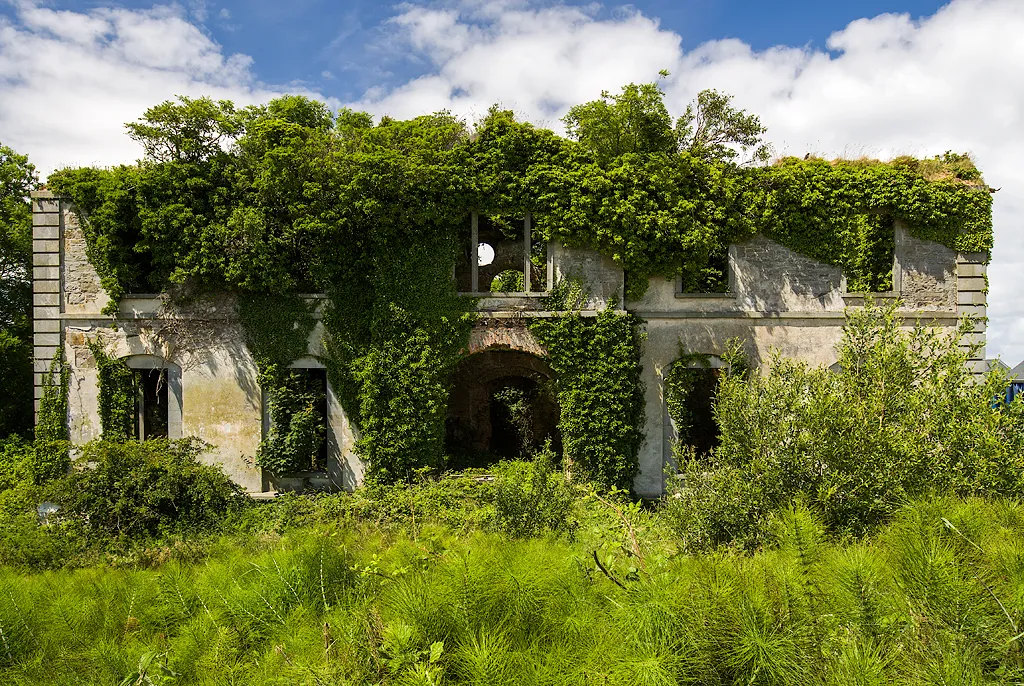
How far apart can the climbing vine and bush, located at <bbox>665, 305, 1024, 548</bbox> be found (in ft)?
18.1

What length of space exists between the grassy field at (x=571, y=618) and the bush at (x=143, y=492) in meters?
6.09

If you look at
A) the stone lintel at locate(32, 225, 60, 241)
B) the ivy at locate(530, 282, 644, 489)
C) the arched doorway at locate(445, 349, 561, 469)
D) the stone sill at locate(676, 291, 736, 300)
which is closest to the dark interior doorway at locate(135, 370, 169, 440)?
the stone lintel at locate(32, 225, 60, 241)

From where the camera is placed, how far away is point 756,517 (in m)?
5.74

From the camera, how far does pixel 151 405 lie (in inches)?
507

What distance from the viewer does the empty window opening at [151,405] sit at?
12495mm

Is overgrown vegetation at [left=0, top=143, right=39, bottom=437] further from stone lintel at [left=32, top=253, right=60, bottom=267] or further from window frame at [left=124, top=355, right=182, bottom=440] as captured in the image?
window frame at [left=124, top=355, right=182, bottom=440]

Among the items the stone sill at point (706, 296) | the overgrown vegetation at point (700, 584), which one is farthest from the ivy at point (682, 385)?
the overgrown vegetation at point (700, 584)

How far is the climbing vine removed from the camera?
11.9 m

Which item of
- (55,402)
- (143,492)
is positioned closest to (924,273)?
(143,492)

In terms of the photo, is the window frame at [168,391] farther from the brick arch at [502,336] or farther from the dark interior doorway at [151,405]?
the brick arch at [502,336]

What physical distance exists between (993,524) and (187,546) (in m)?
9.18

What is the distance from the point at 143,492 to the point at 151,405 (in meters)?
3.50

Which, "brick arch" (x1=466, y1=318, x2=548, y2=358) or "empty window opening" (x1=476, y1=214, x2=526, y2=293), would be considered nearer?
"brick arch" (x1=466, y1=318, x2=548, y2=358)

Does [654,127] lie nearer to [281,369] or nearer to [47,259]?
[281,369]
